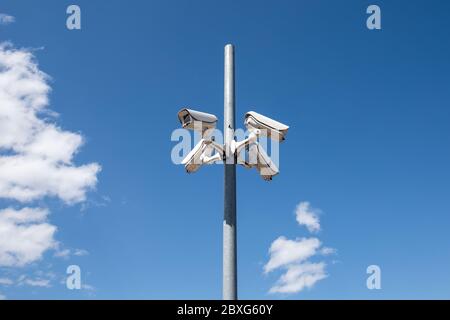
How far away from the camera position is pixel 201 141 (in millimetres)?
7895

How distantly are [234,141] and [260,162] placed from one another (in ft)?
1.61

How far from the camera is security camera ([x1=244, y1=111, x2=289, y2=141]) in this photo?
804 cm

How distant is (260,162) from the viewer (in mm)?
8031

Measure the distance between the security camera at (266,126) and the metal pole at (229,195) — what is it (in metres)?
0.28

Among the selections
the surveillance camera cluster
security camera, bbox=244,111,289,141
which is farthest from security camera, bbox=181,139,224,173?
security camera, bbox=244,111,289,141

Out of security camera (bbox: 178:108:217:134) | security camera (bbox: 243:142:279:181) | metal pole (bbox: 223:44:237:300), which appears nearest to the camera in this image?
metal pole (bbox: 223:44:237:300)

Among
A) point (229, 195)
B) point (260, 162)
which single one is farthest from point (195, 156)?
point (260, 162)

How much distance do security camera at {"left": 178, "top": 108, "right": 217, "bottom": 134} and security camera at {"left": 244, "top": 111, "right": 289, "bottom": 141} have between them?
1.79 feet

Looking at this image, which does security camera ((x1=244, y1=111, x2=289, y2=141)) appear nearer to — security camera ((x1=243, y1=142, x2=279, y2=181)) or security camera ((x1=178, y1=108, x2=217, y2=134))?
security camera ((x1=243, y1=142, x2=279, y2=181))

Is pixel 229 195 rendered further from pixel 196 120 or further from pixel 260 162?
pixel 196 120

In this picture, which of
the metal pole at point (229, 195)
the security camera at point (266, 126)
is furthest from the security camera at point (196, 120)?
the security camera at point (266, 126)
